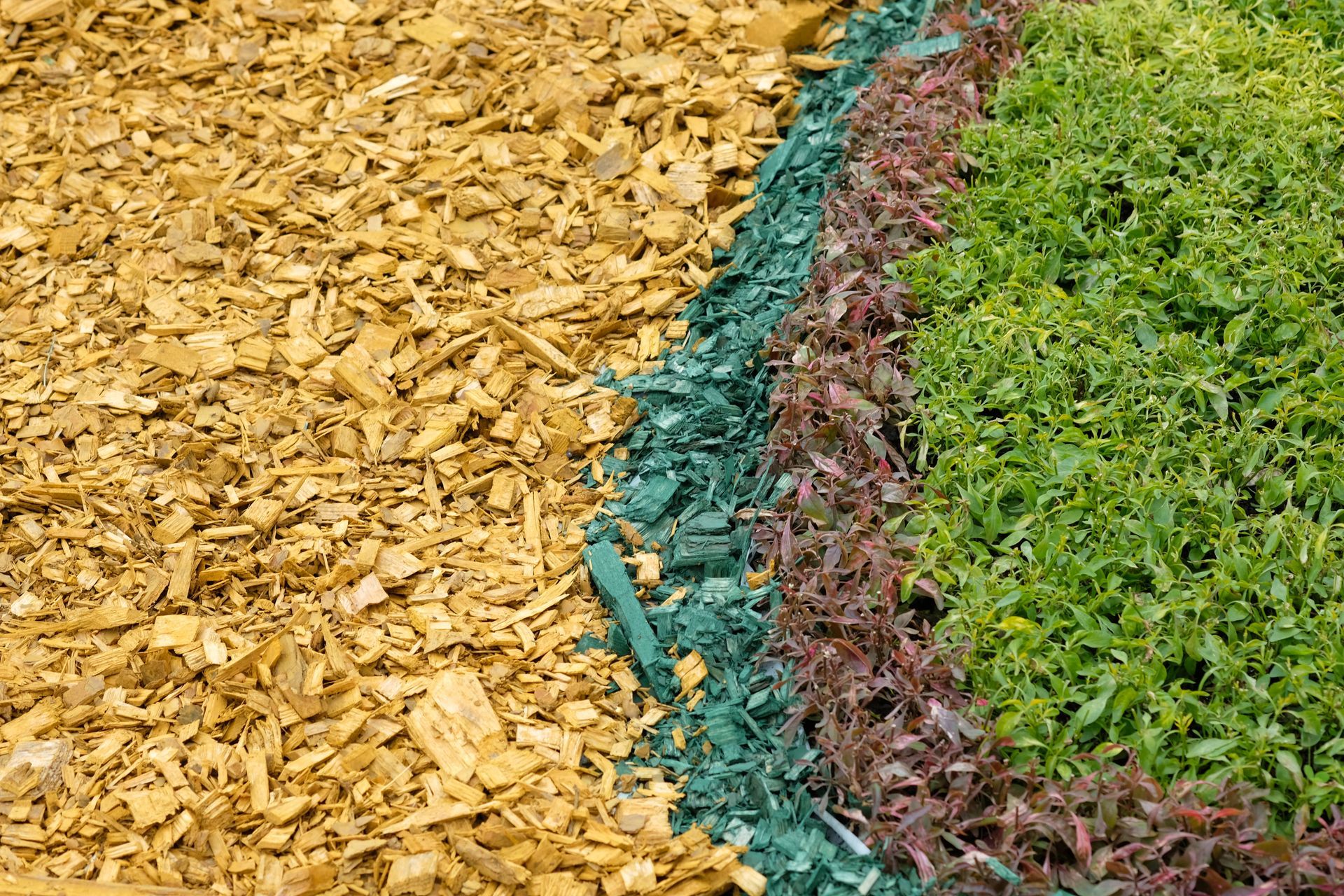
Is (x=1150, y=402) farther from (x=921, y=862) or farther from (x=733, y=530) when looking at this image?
(x=921, y=862)

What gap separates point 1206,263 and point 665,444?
1837mm

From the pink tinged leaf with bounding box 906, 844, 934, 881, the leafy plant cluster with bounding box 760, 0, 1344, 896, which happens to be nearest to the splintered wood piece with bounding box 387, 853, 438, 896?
the leafy plant cluster with bounding box 760, 0, 1344, 896

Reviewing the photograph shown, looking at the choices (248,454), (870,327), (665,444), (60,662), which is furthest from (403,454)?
(870,327)

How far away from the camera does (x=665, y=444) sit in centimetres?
382

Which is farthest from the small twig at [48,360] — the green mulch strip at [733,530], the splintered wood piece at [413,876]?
the splintered wood piece at [413,876]

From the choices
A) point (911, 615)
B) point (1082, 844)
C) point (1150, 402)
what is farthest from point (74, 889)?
point (1150, 402)

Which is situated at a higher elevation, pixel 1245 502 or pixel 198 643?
pixel 1245 502

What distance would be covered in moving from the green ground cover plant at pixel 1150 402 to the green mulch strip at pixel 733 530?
52 cm

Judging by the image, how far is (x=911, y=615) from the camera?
10.2ft

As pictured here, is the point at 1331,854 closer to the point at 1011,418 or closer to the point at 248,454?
the point at 1011,418

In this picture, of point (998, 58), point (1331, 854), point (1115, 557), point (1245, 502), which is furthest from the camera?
point (998, 58)

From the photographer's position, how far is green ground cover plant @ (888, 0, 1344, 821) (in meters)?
2.87

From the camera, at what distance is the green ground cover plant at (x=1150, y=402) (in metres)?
2.87

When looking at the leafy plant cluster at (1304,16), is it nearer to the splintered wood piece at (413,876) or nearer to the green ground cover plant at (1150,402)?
the green ground cover plant at (1150,402)
